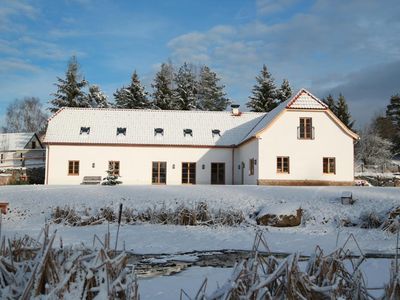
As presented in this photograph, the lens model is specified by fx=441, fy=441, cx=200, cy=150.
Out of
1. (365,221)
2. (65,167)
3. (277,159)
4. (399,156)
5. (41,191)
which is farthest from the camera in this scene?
(399,156)

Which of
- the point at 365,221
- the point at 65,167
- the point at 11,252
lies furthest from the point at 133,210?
the point at 65,167

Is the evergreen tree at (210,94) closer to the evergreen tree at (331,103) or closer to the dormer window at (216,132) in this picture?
the evergreen tree at (331,103)

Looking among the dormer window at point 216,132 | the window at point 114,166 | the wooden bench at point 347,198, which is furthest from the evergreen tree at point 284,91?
the wooden bench at point 347,198

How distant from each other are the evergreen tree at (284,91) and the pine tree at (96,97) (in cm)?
1997

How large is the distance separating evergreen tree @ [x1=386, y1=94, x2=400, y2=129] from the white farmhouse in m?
28.8

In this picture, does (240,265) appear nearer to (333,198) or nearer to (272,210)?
(272,210)

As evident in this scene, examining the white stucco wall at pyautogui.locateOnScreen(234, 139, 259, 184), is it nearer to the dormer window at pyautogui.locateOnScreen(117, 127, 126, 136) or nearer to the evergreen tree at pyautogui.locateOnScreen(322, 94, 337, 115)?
the dormer window at pyautogui.locateOnScreen(117, 127, 126, 136)

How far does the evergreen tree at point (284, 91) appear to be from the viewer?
1860 inches

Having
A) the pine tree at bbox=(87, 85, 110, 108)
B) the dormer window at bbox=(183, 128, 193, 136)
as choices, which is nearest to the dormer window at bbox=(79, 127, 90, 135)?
the dormer window at bbox=(183, 128, 193, 136)

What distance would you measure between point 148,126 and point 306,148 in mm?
11514

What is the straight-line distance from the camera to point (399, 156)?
52.2m

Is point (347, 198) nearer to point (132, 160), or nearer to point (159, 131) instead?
point (132, 160)

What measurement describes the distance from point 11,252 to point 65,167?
27032mm

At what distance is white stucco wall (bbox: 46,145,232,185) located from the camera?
1144 inches
